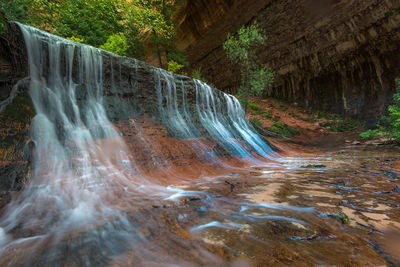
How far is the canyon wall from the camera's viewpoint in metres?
13.0

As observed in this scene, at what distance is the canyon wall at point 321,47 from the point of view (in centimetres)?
1298

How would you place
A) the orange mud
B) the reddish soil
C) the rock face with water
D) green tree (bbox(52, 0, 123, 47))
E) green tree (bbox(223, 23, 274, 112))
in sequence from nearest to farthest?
the orange mud < the rock face with water < green tree (bbox(52, 0, 123, 47)) < the reddish soil < green tree (bbox(223, 23, 274, 112))

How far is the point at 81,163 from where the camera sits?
127 inches

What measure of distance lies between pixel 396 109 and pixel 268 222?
9.42m

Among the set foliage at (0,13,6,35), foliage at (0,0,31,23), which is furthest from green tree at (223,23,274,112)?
foliage at (0,13,6,35)

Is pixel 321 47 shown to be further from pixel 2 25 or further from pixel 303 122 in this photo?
pixel 2 25

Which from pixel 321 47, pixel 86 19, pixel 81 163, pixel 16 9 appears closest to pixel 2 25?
pixel 81 163

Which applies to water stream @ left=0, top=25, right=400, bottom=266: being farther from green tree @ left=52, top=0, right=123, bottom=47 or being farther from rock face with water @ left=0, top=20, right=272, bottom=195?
green tree @ left=52, top=0, right=123, bottom=47

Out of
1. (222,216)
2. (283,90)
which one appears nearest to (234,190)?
(222,216)

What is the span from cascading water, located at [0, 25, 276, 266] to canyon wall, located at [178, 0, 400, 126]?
14689mm

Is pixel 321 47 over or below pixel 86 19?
over

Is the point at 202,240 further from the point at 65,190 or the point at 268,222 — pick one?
the point at 65,190

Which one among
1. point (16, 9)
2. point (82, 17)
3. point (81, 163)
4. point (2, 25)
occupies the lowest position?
point (81, 163)

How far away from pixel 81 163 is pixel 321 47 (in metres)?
20.5
